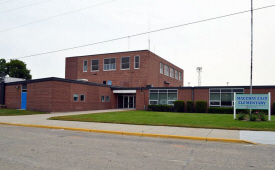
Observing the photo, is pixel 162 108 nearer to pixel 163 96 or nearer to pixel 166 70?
pixel 163 96

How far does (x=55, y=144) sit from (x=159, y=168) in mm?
4845

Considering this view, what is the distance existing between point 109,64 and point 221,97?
80.1ft

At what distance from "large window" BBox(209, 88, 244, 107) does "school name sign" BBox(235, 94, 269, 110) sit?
10017mm

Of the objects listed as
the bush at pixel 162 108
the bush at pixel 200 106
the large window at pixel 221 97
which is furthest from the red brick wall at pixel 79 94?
the large window at pixel 221 97

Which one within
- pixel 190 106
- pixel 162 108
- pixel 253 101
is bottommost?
pixel 162 108

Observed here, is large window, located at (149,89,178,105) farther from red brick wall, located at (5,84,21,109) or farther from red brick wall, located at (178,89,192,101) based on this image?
red brick wall, located at (5,84,21,109)

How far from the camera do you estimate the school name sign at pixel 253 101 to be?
18000mm

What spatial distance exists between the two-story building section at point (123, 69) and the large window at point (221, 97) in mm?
15135

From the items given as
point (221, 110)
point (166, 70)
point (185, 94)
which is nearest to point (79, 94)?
point (185, 94)

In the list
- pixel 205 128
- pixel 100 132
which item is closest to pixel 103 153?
pixel 100 132

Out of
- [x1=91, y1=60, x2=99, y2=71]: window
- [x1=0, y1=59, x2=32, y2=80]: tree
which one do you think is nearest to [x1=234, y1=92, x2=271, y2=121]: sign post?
[x1=91, y1=60, x2=99, y2=71]: window

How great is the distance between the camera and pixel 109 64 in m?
46.7

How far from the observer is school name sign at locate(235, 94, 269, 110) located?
18000 millimetres

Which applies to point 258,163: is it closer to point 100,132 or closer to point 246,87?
point 100,132
